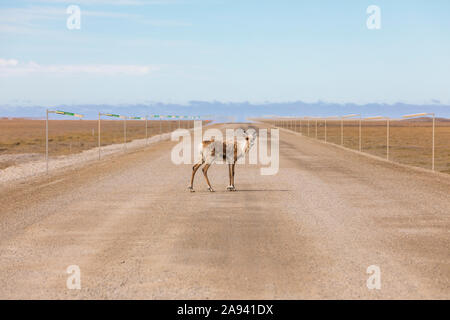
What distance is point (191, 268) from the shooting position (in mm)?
8102

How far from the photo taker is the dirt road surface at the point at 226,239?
23.7 ft

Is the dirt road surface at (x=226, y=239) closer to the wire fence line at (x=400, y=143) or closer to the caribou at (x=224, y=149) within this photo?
the caribou at (x=224, y=149)

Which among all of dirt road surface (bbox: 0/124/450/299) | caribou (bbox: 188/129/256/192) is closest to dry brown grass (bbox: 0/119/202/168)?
caribou (bbox: 188/129/256/192)

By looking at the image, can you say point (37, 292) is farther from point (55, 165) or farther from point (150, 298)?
point (55, 165)

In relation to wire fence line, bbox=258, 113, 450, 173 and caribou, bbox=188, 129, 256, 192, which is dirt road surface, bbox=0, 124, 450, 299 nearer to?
caribou, bbox=188, 129, 256, 192

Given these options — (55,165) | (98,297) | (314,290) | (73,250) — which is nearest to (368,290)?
(314,290)

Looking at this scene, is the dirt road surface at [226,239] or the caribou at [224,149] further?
the caribou at [224,149]

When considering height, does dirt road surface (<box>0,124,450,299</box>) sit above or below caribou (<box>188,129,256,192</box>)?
below

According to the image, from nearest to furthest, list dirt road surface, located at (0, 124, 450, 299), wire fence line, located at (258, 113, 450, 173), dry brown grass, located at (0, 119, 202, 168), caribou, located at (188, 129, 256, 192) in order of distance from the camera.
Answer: dirt road surface, located at (0, 124, 450, 299) < caribou, located at (188, 129, 256, 192) < wire fence line, located at (258, 113, 450, 173) < dry brown grass, located at (0, 119, 202, 168)

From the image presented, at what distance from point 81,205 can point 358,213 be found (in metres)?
6.17

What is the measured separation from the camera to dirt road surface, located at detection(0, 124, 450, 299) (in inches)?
285

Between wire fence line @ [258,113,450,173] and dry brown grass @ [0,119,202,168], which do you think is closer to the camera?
wire fence line @ [258,113,450,173]

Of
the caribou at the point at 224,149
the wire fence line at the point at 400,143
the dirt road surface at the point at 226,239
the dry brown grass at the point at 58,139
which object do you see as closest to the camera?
the dirt road surface at the point at 226,239

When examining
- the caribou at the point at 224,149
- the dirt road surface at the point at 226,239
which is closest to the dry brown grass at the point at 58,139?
the caribou at the point at 224,149
